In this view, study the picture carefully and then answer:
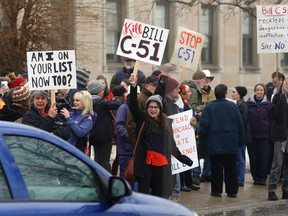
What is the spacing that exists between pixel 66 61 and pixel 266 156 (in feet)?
16.3

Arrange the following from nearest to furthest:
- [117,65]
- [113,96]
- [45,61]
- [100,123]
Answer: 1. [45,61]
2. [100,123]
3. [113,96]
4. [117,65]

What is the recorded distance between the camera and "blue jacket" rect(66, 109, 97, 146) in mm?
11812

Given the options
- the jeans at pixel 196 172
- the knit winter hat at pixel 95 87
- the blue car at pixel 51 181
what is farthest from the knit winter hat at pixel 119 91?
the blue car at pixel 51 181

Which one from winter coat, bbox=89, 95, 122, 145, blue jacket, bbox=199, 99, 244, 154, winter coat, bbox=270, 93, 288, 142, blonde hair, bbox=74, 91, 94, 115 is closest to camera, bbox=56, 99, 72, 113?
blonde hair, bbox=74, 91, 94, 115

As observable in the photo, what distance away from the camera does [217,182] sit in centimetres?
1448

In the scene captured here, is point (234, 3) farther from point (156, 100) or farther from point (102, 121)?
point (156, 100)

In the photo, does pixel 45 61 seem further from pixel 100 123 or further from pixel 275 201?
pixel 275 201

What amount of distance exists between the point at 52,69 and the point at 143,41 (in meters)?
1.66

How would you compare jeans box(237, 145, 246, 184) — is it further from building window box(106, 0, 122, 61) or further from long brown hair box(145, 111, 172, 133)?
building window box(106, 0, 122, 61)

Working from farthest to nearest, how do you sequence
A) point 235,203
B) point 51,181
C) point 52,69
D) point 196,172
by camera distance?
1. point 196,172
2. point 235,203
3. point 52,69
4. point 51,181

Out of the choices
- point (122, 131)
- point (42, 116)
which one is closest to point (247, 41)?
point (122, 131)

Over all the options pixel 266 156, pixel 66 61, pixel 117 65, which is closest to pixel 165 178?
pixel 66 61

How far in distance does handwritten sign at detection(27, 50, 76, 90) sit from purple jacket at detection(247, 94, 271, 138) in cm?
453

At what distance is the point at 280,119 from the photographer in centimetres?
1414
